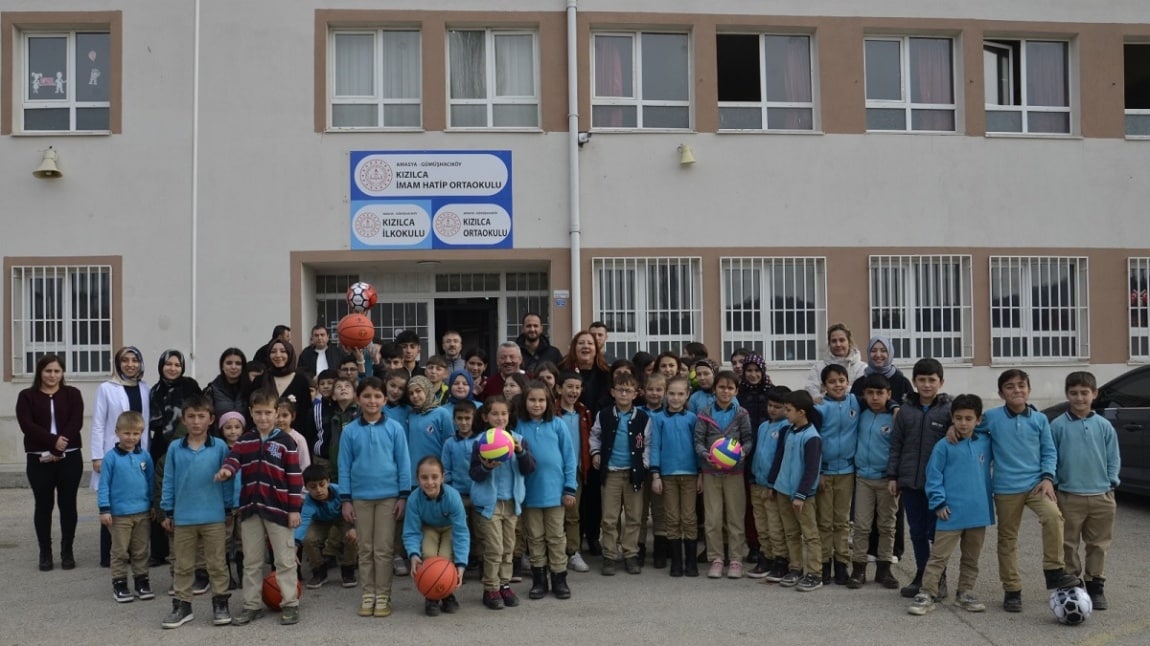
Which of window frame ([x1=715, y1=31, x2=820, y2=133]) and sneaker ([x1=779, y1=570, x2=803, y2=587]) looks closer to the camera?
sneaker ([x1=779, y1=570, x2=803, y2=587])

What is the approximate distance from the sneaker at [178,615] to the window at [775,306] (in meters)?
8.38

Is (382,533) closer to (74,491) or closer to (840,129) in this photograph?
(74,491)

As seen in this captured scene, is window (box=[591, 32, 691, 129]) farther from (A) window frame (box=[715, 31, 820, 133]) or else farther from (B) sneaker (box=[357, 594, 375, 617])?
(B) sneaker (box=[357, 594, 375, 617])

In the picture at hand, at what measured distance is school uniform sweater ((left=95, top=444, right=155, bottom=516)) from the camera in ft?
23.0

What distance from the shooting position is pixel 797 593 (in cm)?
700

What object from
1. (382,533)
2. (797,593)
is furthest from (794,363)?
(382,533)

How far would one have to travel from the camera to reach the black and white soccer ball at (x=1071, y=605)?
6.11 m

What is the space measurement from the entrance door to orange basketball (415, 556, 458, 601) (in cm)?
761

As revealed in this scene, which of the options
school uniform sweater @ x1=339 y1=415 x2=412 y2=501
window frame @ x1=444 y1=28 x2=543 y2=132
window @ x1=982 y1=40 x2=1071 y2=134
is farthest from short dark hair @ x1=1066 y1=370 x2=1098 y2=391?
window @ x1=982 y1=40 x2=1071 y2=134

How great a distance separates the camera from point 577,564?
25.4ft

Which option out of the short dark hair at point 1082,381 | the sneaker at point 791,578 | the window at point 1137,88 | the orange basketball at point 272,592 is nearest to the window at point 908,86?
the window at point 1137,88

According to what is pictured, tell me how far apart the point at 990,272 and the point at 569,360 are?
7.93m

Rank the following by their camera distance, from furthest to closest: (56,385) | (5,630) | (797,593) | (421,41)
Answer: (421,41), (56,385), (797,593), (5,630)

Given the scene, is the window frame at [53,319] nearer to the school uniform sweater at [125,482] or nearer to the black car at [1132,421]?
the school uniform sweater at [125,482]
